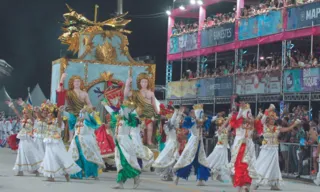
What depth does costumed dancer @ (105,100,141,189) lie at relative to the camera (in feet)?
48.8

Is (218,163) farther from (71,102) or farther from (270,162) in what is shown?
(71,102)

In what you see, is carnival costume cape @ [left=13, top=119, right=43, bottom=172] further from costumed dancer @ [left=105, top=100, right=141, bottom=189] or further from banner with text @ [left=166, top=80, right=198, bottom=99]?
banner with text @ [left=166, top=80, right=198, bottom=99]

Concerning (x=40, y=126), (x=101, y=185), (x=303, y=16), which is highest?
(x=303, y=16)

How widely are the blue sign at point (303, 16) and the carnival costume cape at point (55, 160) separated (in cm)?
1389

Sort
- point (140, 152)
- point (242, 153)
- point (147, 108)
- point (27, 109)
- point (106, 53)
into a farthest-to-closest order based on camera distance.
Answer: point (106, 53)
point (147, 108)
point (27, 109)
point (140, 152)
point (242, 153)

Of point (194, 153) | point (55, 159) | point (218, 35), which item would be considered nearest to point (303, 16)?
point (218, 35)

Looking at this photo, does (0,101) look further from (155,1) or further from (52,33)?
(155,1)

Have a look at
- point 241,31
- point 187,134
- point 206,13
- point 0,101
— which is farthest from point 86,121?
point 0,101

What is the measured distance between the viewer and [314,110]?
29.7 m

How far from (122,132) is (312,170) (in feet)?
24.7

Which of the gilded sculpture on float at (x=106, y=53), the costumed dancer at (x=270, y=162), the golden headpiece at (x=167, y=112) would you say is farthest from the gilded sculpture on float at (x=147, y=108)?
the costumed dancer at (x=270, y=162)

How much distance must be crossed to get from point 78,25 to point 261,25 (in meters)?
10.6

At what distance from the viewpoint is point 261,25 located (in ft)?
101

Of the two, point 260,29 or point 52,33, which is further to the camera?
point 52,33
